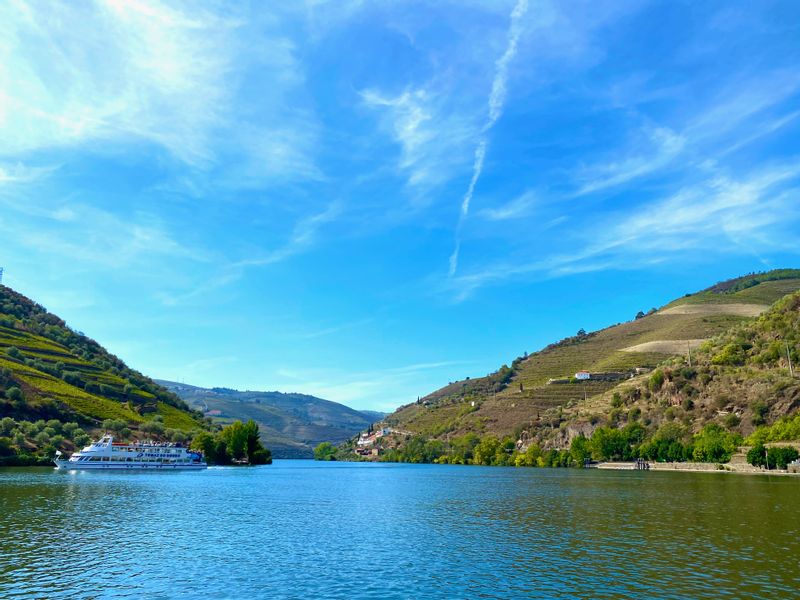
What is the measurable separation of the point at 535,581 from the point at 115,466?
161006mm

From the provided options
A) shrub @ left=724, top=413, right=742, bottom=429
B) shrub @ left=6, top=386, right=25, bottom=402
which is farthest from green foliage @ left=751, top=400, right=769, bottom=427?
shrub @ left=6, top=386, right=25, bottom=402

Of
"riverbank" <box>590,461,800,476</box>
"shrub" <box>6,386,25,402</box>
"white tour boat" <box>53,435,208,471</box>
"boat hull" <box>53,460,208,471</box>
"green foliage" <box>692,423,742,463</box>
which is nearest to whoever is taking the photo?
"riverbank" <box>590,461,800,476</box>

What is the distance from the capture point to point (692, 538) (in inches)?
2057

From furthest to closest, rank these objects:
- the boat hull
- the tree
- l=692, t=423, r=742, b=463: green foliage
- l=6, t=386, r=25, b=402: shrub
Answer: l=6, t=386, r=25, b=402: shrub
l=692, t=423, r=742, b=463: green foliage
the boat hull
the tree

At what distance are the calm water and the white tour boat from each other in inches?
3083

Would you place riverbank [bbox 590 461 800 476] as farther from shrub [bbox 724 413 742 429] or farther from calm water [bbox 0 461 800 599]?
calm water [bbox 0 461 800 599]

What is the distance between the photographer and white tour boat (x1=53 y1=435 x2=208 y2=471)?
158 meters

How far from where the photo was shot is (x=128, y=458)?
174 m

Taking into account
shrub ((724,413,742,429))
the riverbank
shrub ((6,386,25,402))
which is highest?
shrub ((6,386,25,402))

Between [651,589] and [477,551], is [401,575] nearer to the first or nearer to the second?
[477,551]

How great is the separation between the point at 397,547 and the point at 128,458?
495 feet

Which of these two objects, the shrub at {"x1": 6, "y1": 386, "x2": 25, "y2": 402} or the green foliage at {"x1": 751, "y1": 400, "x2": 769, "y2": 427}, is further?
the shrub at {"x1": 6, "y1": 386, "x2": 25, "y2": 402}

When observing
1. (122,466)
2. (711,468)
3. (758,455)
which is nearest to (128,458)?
(122,466)

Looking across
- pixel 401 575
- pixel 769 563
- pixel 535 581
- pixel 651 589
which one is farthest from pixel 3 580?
pixel 769 563
